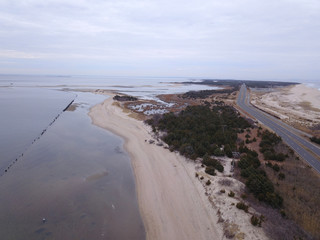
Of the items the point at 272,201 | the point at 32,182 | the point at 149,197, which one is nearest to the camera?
the point at 272,201

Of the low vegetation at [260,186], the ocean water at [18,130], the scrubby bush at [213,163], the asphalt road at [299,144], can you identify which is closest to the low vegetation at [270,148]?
the asphalt road at [299,144]

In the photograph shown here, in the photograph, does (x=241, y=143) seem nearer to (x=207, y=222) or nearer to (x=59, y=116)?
(x=207, y=222)

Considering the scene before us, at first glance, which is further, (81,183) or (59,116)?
(59,116)

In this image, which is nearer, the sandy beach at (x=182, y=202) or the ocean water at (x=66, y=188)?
the sandy beach at (x=182, y=202)

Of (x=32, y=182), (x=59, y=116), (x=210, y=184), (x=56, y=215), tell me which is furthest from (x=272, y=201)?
(x=59, y=116)

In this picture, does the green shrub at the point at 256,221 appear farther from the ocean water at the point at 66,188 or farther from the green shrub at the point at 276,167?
the green shrub at the point at 276,167

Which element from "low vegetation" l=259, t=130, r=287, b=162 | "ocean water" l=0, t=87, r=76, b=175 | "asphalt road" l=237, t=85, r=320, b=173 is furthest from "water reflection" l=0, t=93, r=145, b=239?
"asphalt road" l=237, t=85, r=320, b=173

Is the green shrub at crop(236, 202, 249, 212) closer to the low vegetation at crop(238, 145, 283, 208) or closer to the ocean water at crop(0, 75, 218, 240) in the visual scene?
the low vegetation at crop(238, 145, 283, 208)

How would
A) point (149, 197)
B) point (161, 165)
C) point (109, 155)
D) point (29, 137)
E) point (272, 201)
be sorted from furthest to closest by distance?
point (29, 137), point (109, 155), point (161, 165), point (149, 197), point (272, 201)
